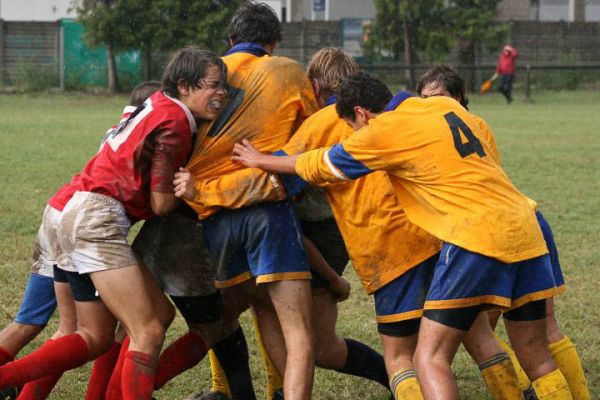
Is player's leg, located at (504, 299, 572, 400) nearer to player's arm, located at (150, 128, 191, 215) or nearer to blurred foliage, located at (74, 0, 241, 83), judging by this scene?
player's arm, located at (150, 128, 191, 215)

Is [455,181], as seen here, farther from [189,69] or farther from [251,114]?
[189,69]

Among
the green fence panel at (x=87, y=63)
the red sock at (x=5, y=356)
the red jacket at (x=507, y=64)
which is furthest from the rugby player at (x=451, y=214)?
the green fence panel at (x=87, y=63)

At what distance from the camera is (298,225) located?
4.46 meters

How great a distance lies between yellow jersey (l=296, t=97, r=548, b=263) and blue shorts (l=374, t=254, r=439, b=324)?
0.95ft

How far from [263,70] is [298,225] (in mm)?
676

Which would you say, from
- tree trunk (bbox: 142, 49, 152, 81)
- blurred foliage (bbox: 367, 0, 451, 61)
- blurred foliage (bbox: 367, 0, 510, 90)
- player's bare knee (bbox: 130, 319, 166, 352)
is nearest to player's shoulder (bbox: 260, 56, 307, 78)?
player's bare knee (bbox: 130, 319, 166, 352)

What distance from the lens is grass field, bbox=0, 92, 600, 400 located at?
541cm

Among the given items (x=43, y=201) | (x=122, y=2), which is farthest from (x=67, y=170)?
(x=122, y=2)

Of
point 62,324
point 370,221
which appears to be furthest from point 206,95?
point 62,324

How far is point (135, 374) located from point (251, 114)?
118 cm

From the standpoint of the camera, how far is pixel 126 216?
14.1 feet

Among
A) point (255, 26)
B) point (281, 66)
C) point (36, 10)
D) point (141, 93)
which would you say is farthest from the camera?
point (36, 10)

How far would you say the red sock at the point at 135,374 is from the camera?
13.7 ft

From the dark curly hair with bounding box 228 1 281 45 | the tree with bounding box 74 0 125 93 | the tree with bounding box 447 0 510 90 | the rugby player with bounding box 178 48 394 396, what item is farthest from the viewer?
the tree with bounding box 447 0 510 90
